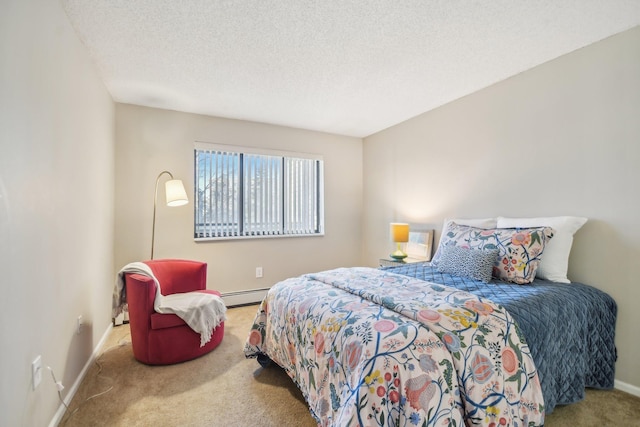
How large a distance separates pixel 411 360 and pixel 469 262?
1.34m

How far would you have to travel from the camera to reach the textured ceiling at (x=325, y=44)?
6.12 feet

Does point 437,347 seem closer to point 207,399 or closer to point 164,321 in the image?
point 207,399

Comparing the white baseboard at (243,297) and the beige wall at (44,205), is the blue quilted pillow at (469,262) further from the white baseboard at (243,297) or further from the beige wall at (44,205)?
the beige wall at (44,205)

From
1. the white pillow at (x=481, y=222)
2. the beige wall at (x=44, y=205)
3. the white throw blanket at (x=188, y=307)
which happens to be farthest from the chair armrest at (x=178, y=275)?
the white pillow at (x=481, y=222)

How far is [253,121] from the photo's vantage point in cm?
398

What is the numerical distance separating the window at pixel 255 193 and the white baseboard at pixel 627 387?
3.28 metres

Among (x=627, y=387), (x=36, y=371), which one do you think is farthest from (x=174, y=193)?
(x=627, y=387)

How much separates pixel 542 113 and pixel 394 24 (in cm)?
153

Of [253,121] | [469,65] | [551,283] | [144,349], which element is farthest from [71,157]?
[551,283]

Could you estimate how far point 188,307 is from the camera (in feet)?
7.88

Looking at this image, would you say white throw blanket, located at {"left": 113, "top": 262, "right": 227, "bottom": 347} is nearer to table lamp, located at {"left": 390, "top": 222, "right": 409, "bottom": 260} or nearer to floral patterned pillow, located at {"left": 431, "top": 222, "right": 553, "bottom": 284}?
table lamp, located at {"left": 390, "top": 222, "right": 409, "bottom": 260}

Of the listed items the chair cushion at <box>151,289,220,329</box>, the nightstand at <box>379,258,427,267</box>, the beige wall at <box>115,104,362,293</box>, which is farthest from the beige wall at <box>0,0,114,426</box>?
the nightstand at <box>379,258,427,267</box>

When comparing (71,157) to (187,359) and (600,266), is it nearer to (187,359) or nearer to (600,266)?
(187,359)

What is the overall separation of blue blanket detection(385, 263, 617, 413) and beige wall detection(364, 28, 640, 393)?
0.15 m
